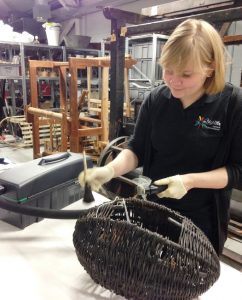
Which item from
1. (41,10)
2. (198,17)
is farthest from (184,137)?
(41,10)

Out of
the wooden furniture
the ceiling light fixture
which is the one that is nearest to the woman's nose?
the wooden furniture

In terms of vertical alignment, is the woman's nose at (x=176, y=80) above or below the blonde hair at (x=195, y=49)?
below

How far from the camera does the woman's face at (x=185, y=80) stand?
2.82 ft

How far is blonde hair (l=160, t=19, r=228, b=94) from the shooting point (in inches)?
32.6

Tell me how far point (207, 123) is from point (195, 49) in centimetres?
24

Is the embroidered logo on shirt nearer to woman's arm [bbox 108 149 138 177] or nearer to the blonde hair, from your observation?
the blonde hair

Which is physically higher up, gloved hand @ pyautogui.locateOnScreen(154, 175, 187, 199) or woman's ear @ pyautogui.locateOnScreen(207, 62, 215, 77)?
woman's ear @ pyautogui.locateOnScreen(207, 62, 215, 77)

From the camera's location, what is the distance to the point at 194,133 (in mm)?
965

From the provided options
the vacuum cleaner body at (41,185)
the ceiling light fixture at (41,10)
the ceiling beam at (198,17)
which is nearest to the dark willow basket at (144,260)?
the vacuum cleaner body at (41,185)

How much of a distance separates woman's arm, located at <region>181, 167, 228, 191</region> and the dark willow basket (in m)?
0.17

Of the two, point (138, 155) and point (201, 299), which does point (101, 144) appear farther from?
point (201, 299)

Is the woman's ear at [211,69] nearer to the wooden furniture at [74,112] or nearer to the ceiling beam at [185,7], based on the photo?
the ceiling beam at [185,7]

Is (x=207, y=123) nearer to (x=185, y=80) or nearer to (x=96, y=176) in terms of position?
(x=185, y=80)

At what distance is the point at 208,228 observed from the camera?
104 centimetres
